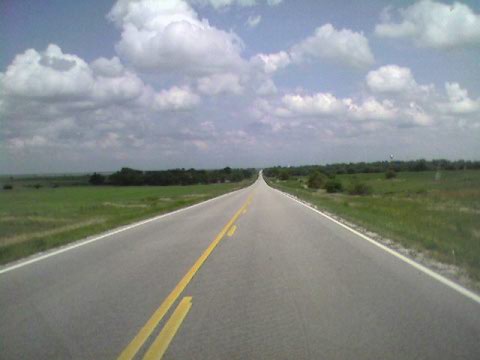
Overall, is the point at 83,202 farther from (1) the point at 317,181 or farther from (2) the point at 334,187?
(1) the point at 317,181

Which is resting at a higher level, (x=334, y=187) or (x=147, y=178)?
(x=147, y=178)

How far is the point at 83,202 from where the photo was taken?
53469 mm

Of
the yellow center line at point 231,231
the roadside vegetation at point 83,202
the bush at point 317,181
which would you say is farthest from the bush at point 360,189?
the yellow center line at point 231,231

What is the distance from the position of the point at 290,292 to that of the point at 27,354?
3816mm

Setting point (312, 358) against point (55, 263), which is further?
point (55, 263)

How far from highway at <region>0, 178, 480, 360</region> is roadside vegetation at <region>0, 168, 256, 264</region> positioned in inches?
166

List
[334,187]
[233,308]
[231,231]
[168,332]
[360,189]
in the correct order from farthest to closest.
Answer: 1. [334,187]
2. [360,189]
3. [231,231]
4. [233,308]
5. [168,332]

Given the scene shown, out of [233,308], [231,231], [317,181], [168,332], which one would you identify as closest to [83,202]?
[231,231]

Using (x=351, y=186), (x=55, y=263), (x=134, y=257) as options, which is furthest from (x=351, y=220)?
(x=351, y=186)

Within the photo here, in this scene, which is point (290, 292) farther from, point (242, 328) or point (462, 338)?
point (462, 338)

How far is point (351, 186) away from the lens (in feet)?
248

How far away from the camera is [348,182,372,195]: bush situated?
71.4 m

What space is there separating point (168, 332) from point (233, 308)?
1.19m

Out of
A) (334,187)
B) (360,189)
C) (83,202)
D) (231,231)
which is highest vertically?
(231,231)
